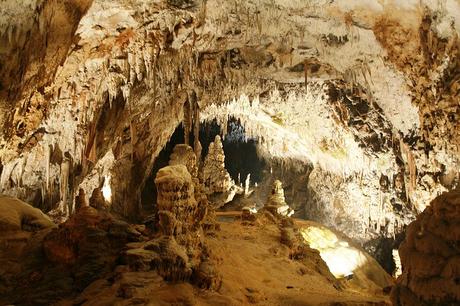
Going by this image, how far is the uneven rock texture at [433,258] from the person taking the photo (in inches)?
135

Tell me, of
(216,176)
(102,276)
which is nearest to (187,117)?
(216,176)

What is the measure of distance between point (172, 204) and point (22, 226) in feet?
8.27

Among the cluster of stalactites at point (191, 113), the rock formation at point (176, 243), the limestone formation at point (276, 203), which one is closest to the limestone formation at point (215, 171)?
the cluster of stalactites at point (191, 113)

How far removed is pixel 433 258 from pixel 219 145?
50.0ft

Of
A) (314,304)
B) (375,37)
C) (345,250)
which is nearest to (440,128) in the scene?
(375,37)

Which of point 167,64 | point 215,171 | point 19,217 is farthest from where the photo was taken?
point 215,171

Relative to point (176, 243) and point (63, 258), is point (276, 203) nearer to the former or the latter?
point (176, 243)

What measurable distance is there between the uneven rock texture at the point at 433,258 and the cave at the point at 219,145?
0.04 ft

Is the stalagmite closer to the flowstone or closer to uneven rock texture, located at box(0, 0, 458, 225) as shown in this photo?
uneven rock texture, located at box(0, 0, 458, 225)

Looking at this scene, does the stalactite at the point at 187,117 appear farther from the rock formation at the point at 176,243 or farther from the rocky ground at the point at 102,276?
the rocky ground at the point at 102,276

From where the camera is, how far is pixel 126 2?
8.92 m

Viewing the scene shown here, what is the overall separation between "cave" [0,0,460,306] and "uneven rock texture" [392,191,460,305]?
0.01 meters

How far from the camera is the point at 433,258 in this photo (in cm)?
362

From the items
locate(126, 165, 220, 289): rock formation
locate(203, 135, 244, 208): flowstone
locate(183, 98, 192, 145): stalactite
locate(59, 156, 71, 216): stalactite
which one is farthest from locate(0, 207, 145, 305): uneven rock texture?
locate(203, 135, 244, 208): flowstone
